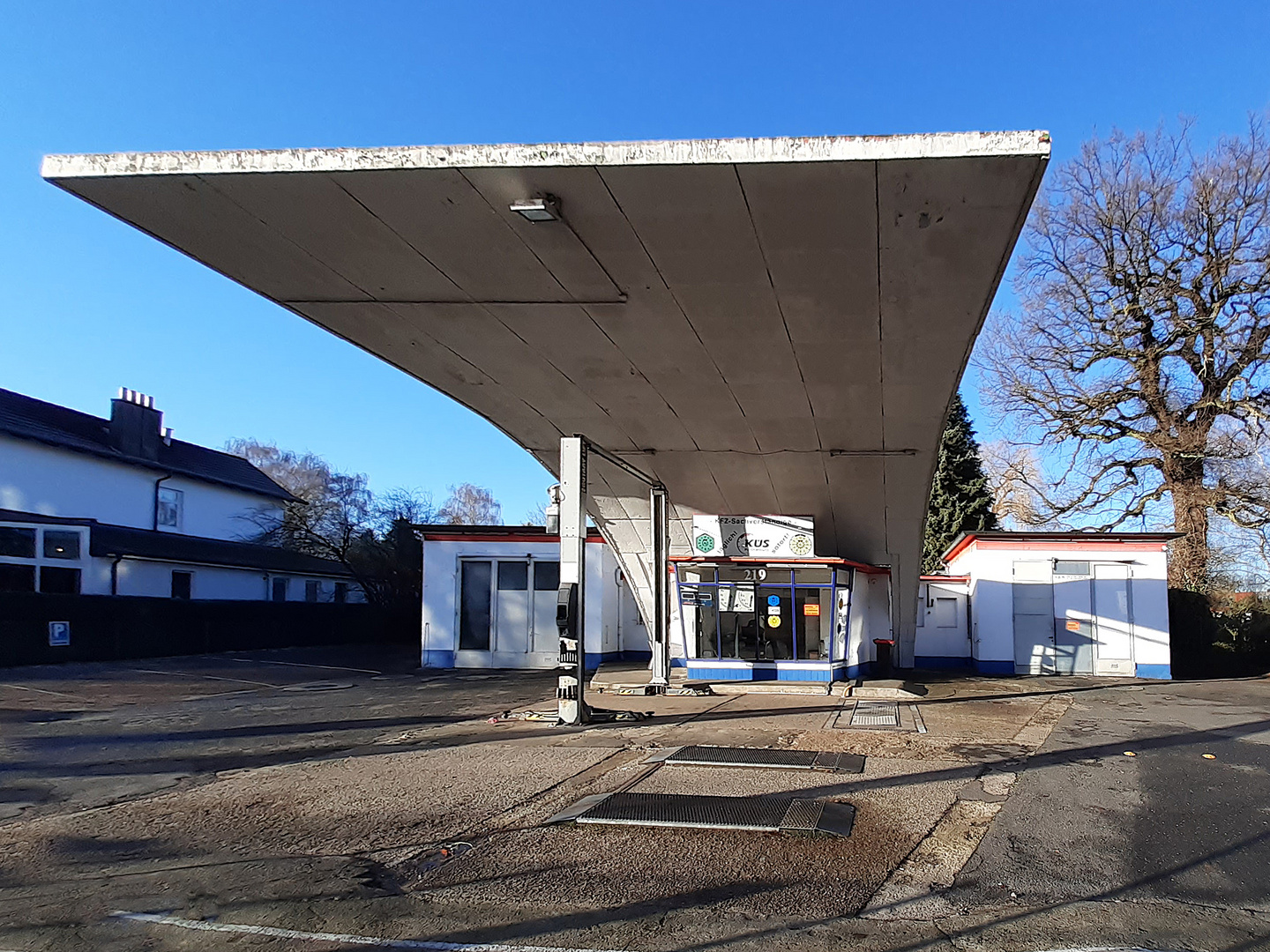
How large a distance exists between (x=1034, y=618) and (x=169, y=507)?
32.3 m

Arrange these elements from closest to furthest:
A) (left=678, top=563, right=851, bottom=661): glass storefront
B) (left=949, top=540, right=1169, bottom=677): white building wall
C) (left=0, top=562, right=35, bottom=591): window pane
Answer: (left=678, top=563, right=851, bottom=661): glass storefront, (left=949, top=540, right=1169, bottom=677): white building wall, (left=0, top=562, right=35, bottom=591): window pane

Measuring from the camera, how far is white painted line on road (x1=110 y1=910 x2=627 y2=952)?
14.9 ft

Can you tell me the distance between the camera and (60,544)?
1047 inches

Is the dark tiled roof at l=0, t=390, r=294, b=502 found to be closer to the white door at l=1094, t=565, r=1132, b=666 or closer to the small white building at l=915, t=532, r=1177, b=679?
the small white building at l=915, t=532, r=1177, b=679

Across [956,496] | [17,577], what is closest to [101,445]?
[17,577]

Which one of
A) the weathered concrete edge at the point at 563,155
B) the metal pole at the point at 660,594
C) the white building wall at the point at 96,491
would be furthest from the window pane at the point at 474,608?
the weathered concrete edge at the point at 563,155

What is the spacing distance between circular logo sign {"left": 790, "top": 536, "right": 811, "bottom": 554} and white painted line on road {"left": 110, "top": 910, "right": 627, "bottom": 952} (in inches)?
585

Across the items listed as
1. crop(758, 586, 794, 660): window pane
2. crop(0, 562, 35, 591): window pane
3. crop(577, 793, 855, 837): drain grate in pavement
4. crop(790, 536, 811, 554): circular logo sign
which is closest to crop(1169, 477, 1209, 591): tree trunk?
crop(790, 536, 811, 554): circular logo sign

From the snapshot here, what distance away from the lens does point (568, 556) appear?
12.1 meters

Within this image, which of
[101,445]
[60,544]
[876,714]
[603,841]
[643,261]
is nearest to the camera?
[603,841]

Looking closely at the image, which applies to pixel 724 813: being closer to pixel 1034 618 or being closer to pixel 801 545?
pixel 801 545

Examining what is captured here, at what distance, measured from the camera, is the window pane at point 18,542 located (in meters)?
25.0

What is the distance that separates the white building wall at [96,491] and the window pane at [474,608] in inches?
589

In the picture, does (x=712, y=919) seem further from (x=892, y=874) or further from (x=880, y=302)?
(x=880, y=302)
